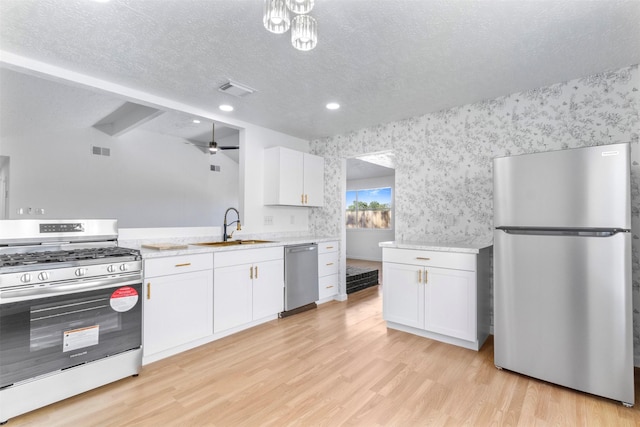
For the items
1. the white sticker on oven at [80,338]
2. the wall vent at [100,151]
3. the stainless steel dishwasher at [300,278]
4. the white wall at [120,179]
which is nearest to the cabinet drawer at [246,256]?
the stainless steel dishwasher at [300,278]

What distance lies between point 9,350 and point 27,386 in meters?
0.25

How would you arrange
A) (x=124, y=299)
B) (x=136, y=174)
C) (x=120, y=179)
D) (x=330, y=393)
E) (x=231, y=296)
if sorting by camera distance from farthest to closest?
(x=136, y=174)
(x=120, y=179)
(x=231, y=296)
(x=124, y=299)
(x=330, y=393)

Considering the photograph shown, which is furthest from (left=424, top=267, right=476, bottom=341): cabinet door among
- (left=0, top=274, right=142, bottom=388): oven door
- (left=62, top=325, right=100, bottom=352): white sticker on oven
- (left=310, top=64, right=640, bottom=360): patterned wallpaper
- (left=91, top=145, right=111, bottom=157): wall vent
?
(left=91, top=145, right=111, bottom=157): wall vent

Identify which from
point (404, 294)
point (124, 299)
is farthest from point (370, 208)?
point (124, 299)

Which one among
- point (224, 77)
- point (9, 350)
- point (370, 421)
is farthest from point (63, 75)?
point (370, 421)

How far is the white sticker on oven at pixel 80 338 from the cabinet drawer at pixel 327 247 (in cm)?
258

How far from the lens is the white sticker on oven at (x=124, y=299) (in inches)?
85.4

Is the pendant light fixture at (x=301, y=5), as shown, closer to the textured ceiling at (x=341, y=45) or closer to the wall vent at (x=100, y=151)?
the textured ceiling at (x=341, y=45)

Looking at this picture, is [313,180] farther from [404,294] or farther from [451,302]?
[451,302]

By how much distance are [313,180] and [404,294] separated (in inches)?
84.6

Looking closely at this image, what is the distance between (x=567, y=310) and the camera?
6.77 feet

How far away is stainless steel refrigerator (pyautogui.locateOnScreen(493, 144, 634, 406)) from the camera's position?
1.92 m

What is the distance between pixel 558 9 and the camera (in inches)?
69.4

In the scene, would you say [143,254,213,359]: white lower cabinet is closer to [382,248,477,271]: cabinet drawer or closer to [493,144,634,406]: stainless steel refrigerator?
[382,248,477,271]: cabinet drawer
